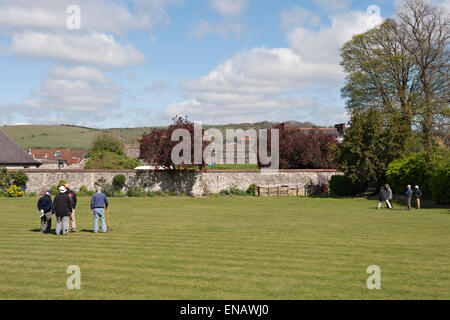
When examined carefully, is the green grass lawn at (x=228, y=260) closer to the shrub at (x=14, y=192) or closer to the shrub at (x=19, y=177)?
the shrub at (x=14, y=192)

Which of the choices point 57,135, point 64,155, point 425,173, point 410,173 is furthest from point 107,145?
point 57,135

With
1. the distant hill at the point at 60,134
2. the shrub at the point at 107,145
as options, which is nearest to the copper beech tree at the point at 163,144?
the shrub at the point at 107,145

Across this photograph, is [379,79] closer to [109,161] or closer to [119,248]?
[109,161]

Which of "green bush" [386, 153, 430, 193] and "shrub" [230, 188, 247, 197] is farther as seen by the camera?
"shrub" [230, 188, 247, 197]

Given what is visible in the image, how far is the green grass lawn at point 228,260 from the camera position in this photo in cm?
852

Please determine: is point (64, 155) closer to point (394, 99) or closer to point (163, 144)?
point (163, 144)

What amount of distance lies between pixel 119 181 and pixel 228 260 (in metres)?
27.9

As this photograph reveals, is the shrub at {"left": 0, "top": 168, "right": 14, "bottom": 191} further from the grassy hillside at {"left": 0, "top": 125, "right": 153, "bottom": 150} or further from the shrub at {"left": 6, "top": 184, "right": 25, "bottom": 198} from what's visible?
the grassy hillside at {"left": 0, "top": 125, "right": 153, "bottom": 150}

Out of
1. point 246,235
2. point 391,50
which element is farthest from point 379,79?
point 246,235

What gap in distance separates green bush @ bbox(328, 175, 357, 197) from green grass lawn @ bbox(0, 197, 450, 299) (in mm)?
19056

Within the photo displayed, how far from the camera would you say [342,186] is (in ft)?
126

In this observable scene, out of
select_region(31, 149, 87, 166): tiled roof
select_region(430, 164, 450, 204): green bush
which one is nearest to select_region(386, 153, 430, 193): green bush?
select_region(430, 164, 450, 204): green bush

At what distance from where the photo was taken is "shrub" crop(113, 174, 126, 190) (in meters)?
37.5
